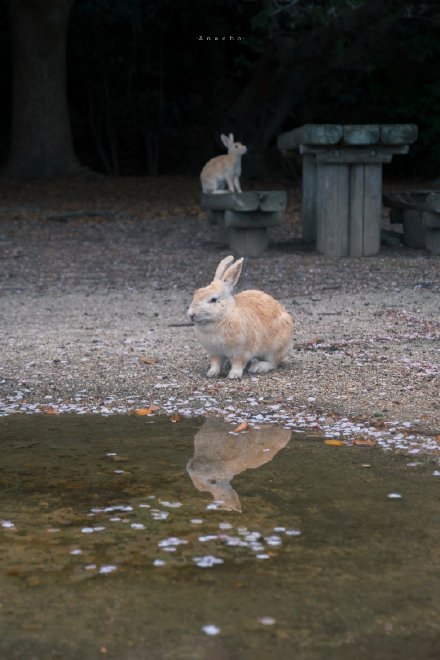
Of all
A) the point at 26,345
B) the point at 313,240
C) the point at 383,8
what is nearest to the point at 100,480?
the point at 26,345

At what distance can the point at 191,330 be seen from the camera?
324 inches

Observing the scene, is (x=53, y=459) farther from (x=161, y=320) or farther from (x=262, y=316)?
(x=161, y=320)

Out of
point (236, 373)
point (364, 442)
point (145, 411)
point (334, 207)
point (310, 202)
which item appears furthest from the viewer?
point (310, 202)

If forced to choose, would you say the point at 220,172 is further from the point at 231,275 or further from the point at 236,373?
the point at 236,373

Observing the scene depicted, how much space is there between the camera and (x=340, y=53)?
18.2 meters

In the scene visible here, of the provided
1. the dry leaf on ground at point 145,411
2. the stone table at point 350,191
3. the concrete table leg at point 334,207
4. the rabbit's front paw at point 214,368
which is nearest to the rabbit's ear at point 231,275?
the rabbit's front paw at point 214,368

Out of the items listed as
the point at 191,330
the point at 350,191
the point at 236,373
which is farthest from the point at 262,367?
the point at 350,191

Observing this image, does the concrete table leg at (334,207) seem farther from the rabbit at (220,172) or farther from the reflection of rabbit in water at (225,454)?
the reflection of rabbit in water at (225,454)

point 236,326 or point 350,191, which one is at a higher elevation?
point 350,191

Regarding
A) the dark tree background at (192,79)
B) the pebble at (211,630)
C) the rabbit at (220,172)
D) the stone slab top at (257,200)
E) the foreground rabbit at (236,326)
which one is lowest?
the pebble at (211,630)

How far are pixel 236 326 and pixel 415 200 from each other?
5.94 meters

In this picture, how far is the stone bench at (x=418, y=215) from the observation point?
11.6 metres

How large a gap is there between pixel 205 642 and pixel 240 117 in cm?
1731

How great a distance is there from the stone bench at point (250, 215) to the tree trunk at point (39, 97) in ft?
25.6
